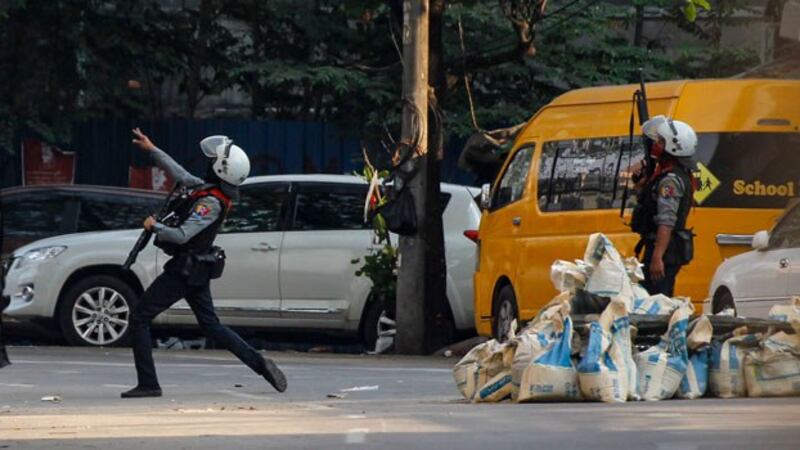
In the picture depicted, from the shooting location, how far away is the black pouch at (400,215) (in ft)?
58.4

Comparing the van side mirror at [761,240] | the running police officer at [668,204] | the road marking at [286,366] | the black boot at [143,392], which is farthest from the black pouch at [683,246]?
the black boot at [143,392]

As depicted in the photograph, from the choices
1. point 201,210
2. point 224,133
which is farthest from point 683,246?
point 224,133

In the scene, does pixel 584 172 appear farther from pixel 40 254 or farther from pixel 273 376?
pixel 40 254

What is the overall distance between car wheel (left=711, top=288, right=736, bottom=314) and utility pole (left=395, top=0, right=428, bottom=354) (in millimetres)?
4114

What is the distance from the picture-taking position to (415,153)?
18.1 m

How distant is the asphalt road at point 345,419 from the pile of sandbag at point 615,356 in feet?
0.55

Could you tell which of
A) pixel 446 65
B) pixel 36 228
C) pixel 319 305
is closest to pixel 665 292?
pixel 319 305

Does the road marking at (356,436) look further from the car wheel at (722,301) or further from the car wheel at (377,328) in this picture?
the car wheel at (377,328)

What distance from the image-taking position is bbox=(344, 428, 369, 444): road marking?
8836 mm

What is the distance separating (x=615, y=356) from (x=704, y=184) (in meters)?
4.30

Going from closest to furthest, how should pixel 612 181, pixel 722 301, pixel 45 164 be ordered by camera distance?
pixel 722 301 → pixel 612 181 → pixel 45 164

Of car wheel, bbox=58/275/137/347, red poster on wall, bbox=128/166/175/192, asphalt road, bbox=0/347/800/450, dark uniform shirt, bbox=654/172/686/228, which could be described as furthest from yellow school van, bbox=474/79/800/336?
red poster on wall, bbox=128/166/175/192

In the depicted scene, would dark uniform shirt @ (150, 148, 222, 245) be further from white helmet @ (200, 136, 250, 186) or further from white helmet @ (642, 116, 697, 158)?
white helmet @ (642, 116, 697, 158)

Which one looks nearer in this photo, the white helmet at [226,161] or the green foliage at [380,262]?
the white helmet at [226,161]
